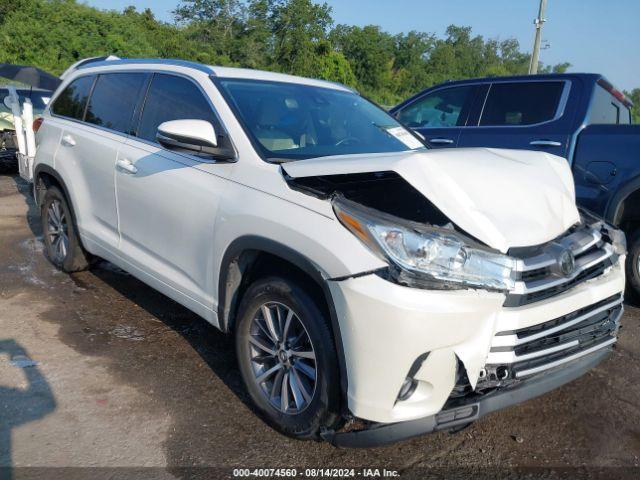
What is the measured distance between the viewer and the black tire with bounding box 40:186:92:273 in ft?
15.9

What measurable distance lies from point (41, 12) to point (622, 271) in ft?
125

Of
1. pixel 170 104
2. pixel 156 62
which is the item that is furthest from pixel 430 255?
pixel 156 62

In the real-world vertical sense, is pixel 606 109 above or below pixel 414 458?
above

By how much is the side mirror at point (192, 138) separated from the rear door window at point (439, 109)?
3.61 meters

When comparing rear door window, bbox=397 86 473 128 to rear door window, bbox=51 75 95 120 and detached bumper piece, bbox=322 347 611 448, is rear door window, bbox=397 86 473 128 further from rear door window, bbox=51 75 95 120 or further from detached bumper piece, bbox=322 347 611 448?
detached bumper piece, bbox=322 347 611 448

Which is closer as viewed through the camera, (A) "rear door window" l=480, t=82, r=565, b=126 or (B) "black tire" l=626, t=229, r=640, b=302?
(B) "black tire" l=626, t=229, r=640, b=302

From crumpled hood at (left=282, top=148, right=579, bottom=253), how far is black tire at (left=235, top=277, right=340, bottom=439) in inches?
22.8

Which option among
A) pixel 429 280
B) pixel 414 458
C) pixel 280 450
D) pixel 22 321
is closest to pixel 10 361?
pixel 22 321

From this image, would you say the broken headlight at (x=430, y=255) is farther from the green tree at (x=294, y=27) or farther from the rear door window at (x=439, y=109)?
the green tree at (x=294, y=27)


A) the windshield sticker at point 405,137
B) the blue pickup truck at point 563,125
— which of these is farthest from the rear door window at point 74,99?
the blue pickup truck at point 563,125

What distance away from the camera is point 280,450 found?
Result: 277 cm

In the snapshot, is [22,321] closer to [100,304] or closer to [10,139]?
[100,304]

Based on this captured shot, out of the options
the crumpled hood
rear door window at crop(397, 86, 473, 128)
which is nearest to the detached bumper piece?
the crumpled hood

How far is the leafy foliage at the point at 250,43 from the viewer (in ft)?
108
